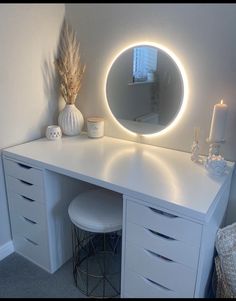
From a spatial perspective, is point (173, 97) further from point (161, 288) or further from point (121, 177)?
point (161, 288)

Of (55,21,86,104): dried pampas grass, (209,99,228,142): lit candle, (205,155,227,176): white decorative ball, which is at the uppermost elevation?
(55,21,86,104): dried pampas grass

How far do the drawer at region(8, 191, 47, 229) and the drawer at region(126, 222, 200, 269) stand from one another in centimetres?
58

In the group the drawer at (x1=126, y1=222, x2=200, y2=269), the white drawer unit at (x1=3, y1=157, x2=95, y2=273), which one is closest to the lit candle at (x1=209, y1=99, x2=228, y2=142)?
the drawer at (x1=126, y1=222, x2=200, y2=269)

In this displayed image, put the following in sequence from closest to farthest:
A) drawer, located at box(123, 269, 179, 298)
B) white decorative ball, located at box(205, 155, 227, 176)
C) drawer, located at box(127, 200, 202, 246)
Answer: drawer, located at box(127, 200, 202, 246)
drawer, located at box(123, 269, 179, 298)
white decorative ball, located at box(205, 155, 227, 176)

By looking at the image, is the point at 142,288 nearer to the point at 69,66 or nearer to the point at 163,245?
the point at 163,245

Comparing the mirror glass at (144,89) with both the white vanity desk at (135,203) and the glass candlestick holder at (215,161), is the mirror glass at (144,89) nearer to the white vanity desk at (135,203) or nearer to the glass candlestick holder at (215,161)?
the white vanity desk at (135,203)

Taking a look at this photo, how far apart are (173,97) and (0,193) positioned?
47.4 inches

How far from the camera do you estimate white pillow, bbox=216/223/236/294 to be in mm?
1220

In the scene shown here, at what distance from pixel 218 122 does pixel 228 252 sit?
617 millimetres

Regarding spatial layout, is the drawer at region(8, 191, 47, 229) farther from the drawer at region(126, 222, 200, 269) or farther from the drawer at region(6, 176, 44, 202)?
the drawer at region(126, 222, 200, 269)

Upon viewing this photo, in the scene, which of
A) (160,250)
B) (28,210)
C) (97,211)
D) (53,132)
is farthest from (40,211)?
(160,250)

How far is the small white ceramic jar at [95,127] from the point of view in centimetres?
178

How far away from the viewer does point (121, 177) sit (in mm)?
1263

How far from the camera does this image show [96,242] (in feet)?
6.44
